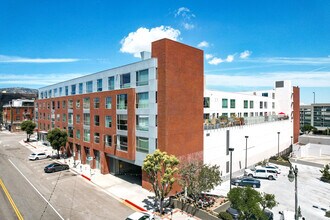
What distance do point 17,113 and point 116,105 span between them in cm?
8737

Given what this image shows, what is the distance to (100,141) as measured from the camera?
1460 inches

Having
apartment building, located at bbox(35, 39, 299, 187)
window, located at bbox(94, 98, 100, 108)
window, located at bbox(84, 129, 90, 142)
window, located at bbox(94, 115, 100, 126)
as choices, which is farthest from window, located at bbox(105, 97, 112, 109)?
window, located at bbox(84, 129, 90, 142)

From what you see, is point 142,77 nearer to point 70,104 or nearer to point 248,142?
point 248,142

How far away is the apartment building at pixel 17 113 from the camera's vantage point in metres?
97.4

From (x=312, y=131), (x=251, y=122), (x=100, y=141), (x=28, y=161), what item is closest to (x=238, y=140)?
(x=251, y=122)

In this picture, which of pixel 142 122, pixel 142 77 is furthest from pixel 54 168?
pixel 142 77

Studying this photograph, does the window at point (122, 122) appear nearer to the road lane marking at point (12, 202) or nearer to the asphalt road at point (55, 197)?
the asphalt road at point (55, 197)

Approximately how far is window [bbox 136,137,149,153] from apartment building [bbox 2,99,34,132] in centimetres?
8922

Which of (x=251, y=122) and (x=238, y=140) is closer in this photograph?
(x=238, y=140)

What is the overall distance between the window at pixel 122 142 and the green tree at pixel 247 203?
17.1 m

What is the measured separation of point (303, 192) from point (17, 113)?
356ft

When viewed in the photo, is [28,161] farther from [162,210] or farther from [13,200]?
[162,210]

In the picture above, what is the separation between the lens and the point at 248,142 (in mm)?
42094

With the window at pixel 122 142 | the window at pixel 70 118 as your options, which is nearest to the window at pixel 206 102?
the window at pixel 122 142
